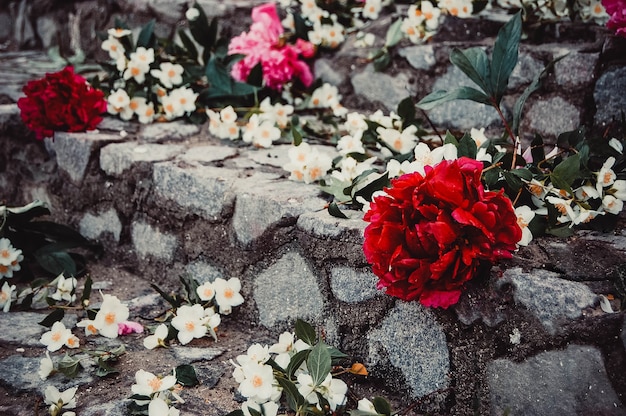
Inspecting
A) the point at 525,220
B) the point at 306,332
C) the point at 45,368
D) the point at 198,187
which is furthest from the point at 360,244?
the point at 45,368

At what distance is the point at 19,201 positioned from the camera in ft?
7.54

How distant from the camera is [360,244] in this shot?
1363 mm

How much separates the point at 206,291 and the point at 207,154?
486 millimetres

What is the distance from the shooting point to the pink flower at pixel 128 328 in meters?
1.59

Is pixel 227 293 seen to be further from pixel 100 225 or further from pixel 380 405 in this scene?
pixel 100 225

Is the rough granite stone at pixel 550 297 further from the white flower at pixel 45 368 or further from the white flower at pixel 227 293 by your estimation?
the white flower at pixel 45 368

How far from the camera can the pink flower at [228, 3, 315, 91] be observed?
230 cm

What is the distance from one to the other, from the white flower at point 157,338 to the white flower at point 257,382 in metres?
0.34

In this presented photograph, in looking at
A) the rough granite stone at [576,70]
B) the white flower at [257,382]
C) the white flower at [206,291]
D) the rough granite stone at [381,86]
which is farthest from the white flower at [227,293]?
the rough granite stone at [576,70]

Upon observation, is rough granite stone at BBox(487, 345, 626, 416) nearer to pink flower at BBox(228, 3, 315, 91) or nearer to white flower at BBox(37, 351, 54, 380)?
white flower at BBox(37, 351, 54, 380)

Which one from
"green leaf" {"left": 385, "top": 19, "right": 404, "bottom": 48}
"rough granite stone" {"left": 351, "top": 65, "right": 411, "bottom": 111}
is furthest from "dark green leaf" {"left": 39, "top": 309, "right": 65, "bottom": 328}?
"green leaf" {"left": 385, "top": 19, "right": 404, "bottom": 48}

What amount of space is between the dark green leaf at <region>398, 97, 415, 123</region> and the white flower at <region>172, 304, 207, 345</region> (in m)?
0.76

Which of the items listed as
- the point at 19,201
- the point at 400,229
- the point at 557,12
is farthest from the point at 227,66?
the point at 400,229

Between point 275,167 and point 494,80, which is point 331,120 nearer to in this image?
point 275,167
